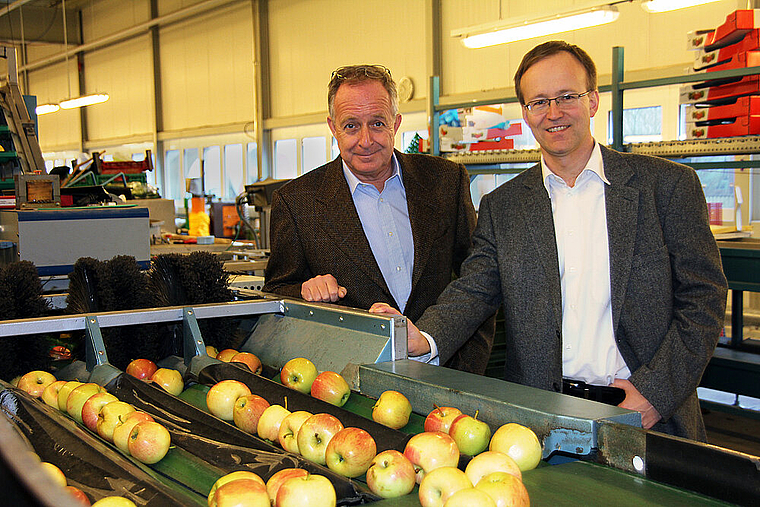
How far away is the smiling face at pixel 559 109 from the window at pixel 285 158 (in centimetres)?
1049

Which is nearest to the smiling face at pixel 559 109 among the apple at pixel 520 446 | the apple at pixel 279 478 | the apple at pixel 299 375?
the apple at pixel 299 375

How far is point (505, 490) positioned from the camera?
0.92 metres

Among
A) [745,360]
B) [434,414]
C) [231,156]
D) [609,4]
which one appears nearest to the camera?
[434,414]

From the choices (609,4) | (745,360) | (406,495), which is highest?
(609,4)

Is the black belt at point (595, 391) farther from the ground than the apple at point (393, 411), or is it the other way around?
the apple at point (393, 411)

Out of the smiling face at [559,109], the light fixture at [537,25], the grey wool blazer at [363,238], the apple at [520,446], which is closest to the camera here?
the apple at [520,446]

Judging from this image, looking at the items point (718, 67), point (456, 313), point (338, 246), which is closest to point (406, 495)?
point (456, 313)

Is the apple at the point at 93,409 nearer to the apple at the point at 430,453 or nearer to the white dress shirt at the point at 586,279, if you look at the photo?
the apple at the point at 430,453

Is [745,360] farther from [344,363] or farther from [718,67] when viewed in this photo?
[344,363]

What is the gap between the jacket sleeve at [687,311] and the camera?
175cm

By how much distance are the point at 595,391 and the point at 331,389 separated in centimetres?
74

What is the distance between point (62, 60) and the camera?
1794 centimetres

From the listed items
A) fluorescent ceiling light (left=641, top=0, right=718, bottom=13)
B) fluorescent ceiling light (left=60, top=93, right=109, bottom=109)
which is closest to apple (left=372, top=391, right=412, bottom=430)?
fluorescent ceiling light (left=641, top=0, right=718, bottom=13)

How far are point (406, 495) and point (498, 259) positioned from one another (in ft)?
3.55
